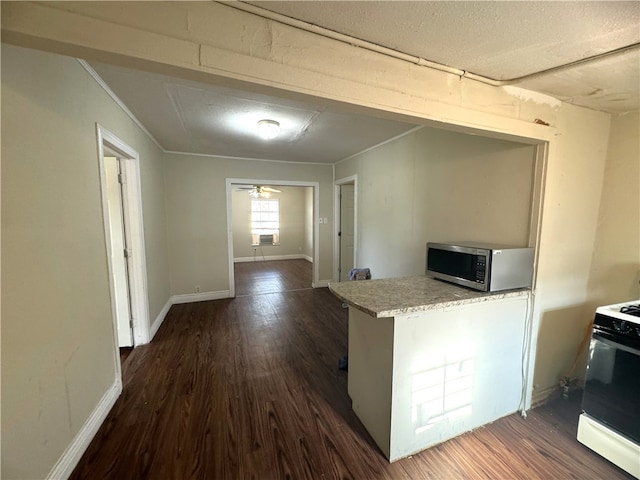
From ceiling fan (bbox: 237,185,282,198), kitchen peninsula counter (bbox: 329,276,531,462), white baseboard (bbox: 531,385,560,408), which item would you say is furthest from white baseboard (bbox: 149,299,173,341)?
white baseboard (bbox: 531,385,560,408)

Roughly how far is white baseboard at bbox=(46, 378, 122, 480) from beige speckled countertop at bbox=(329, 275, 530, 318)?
5.57ft

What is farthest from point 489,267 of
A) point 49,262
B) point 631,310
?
point 49,262

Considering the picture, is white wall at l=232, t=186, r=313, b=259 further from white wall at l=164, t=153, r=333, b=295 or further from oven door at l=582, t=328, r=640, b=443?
oven door at l=582, t=328, r=640, b=443

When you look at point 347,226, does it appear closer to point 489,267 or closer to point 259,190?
point 259,190

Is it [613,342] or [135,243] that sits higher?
[135,243]

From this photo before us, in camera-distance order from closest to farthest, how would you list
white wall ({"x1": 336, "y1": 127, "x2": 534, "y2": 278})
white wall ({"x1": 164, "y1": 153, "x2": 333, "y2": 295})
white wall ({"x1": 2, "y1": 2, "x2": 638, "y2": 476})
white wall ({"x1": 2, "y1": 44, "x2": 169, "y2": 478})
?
1. white wall ({"x1": 2, "y1": 2, "x2": 638, "y2": 476})
2. white wall ({"x1": 2, "y1": 44, "x2": 169, "y2": 478})
3. white wall ({"x1": 336, "y1": 127, "x2": 534, "y2": 278})
4. white wall ({"x1": 164, "y1": 153, "x2": 333, "y2": 295})

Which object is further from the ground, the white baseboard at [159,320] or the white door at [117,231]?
the white door at [117,231]

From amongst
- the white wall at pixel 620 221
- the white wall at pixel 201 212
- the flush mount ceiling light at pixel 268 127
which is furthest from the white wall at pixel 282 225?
the white wall at pixel 620 221

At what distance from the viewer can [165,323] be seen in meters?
3.41

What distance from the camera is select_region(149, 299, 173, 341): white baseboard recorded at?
300cm

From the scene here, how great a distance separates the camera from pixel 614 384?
1.48 meters

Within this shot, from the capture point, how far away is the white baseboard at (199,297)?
415 centimetres

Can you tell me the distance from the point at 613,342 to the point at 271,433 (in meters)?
2.12

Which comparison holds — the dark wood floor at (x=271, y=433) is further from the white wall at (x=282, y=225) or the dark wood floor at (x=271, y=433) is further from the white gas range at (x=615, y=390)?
the white wall at (x=282, y=225)
